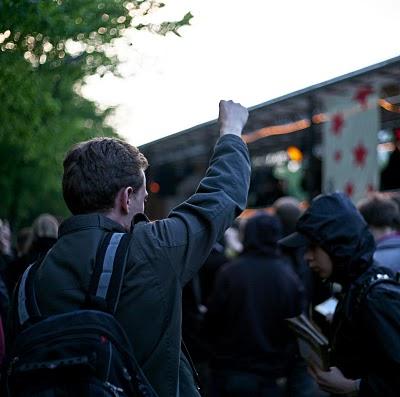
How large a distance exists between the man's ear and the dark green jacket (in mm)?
65

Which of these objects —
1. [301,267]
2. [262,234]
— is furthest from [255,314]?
[301,267]

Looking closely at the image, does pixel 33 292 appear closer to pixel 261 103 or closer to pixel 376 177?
pixel 261 103

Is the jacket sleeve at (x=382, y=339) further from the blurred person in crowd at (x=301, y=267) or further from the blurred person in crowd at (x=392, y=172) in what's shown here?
the blurred person in crowd at (x=392, y=172)

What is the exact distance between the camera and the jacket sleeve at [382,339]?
10.5ft

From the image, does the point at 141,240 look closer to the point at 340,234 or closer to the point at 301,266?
the point at 340,234

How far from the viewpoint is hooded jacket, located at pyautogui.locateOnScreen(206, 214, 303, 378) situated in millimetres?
6125

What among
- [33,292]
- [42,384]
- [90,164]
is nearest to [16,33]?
[90,164]

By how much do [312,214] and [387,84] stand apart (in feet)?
14.0

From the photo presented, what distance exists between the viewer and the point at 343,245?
361cm

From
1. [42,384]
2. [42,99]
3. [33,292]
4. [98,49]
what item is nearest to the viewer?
[42,384]

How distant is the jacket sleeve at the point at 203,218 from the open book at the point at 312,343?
144 centimetres

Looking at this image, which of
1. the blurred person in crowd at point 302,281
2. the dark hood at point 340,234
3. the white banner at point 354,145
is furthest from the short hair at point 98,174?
the white banner at point 354,145

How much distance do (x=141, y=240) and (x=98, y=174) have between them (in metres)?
0.25

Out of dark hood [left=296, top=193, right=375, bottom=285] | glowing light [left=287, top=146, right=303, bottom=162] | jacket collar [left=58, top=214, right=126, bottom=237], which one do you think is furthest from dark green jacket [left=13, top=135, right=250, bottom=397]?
glowing light [left=287, top=146, right=303, bottom=162]
